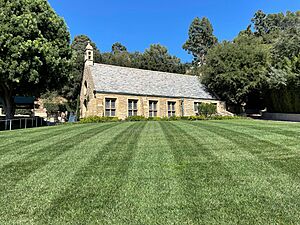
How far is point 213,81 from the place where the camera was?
92.7 feet

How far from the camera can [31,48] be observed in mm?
14359

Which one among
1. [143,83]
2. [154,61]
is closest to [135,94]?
[143,83]

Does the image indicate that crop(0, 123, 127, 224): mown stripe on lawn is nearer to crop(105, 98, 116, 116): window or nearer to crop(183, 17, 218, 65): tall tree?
crop(105, 98, 116, 116): window

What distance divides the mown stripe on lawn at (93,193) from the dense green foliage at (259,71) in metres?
20.0

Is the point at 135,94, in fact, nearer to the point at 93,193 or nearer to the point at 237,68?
the point at 237,68

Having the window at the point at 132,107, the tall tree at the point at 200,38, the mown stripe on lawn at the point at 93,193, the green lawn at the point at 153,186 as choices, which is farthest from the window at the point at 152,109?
the tall tree at the point at 200,38

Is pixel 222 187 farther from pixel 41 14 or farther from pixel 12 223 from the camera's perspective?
pixel 41 14

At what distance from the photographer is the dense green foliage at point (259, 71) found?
21.3 m

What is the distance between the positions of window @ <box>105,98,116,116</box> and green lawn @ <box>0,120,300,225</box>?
52.6ft

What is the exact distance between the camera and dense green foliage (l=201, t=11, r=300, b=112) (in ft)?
70.0

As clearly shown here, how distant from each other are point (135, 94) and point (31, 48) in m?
11.2

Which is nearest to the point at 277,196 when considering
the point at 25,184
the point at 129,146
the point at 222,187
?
the point at 222,187

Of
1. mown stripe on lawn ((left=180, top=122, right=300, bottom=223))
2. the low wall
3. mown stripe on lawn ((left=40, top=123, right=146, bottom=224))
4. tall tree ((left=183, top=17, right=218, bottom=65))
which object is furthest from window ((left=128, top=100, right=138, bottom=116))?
tall tree ((left=183, top=17, right=218, bottom=65))

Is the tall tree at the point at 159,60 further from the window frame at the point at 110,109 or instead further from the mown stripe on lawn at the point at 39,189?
the mown stripe on lawn at the point at 39,189
